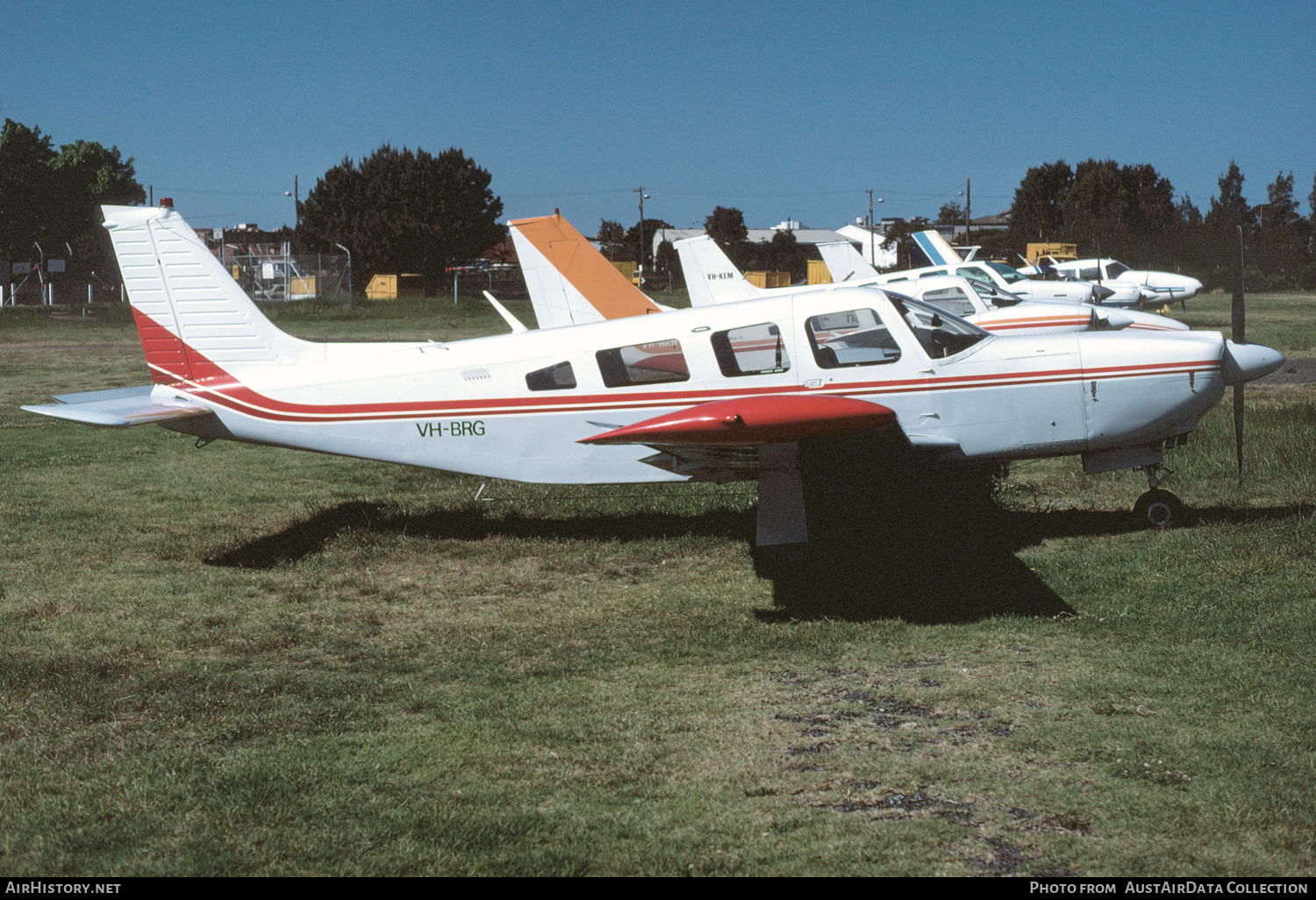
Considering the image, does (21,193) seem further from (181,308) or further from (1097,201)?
(1097,201)

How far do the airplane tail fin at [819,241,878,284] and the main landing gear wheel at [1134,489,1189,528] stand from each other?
1925 centimetres

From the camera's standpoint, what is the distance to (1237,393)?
9.09 meters

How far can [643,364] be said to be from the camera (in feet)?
28.6

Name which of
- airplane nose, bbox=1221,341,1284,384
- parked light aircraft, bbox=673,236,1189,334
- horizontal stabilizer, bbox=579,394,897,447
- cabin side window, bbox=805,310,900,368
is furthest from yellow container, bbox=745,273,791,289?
horizontal stabilizer, bbox=579,394,897,447

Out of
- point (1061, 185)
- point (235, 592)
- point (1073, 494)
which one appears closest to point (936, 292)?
point (1073, 494)

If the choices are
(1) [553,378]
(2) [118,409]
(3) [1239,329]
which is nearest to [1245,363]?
(3) [1239,329]

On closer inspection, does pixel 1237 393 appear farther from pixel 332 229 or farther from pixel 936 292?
pixel 332 229

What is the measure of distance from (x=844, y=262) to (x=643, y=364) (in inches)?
833

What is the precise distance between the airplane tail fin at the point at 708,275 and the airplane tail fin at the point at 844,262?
730cm

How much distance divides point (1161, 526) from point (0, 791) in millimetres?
8382

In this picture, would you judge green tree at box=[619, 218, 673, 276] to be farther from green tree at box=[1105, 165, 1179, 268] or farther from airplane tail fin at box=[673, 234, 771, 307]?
airplane tail fin at box=[673, 234, 771, 307]

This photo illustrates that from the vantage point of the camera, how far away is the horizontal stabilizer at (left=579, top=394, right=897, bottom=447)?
6820 millimetres

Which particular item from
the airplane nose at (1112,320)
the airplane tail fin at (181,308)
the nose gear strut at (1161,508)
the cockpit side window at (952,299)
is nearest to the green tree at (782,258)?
the cockpit side window at (952,299)
